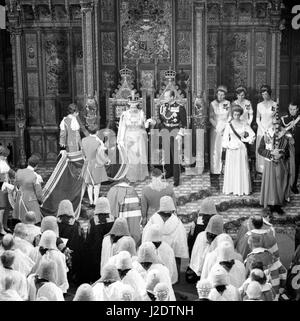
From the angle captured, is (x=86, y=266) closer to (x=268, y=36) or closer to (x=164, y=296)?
(x=164, y=296)

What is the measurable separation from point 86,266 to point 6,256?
1.99 metres

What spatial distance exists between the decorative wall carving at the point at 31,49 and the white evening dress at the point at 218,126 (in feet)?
11.4

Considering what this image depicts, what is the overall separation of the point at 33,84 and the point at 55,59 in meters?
0.61

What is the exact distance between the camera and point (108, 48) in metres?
16.0

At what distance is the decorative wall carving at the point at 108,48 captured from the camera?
52.3 feet

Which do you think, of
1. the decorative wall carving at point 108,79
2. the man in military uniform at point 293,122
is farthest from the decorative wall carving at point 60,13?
the man in military uniform at point 293,122

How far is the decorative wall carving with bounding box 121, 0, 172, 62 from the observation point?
52.0 feet

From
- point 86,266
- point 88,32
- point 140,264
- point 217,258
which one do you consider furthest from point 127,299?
point 88,32

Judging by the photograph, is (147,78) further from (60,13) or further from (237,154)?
(237,154)

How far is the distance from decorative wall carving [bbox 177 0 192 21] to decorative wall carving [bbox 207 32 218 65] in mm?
576

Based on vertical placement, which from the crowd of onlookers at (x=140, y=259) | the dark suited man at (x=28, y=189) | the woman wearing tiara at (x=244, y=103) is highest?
the woman wearing tiara at (x=244, y=103)

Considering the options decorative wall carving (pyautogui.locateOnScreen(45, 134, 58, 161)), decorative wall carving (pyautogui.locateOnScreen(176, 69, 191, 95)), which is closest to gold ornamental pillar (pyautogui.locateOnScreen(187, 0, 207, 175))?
decorative wall carving (pyautogui.locateOnScreen(176, 69, 191, 95))

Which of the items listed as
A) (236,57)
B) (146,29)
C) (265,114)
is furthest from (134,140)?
(236,57)

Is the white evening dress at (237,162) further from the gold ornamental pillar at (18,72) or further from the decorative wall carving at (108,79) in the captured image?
the gold ornamental pillar at (18,72)
